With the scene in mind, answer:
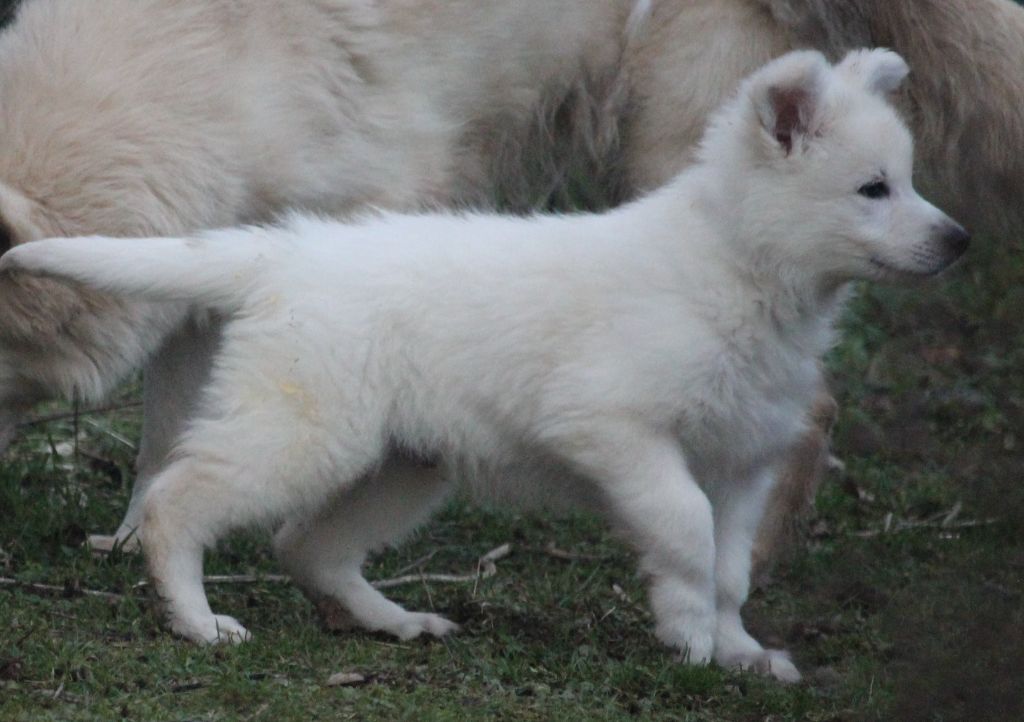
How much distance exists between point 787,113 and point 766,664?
139 cm

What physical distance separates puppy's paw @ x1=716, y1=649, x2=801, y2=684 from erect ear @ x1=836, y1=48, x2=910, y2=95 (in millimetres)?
1469

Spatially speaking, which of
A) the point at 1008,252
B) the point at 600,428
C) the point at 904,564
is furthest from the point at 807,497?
the point at 1008,252

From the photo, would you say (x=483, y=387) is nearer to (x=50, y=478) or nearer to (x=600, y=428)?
(x=600, y=428)

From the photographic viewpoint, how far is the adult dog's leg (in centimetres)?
498

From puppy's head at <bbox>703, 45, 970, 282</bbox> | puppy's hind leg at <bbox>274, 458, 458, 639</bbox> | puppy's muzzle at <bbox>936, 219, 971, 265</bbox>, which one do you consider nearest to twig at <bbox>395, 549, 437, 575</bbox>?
puppy's hind leg at <bbox>274, 458, 458, 639</bbox>

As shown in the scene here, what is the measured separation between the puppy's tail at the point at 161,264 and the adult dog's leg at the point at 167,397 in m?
0.76

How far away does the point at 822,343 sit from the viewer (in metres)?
4.25

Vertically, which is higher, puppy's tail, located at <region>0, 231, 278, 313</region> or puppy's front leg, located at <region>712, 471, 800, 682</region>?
puppy's tail, located at <region>0, 231, 278, 313</region>

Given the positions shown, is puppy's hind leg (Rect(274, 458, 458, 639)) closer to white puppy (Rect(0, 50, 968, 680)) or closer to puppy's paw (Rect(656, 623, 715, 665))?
white puppy (Rect(0, 50, 968, 680))

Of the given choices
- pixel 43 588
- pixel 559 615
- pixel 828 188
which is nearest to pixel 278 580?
pixel 43 588

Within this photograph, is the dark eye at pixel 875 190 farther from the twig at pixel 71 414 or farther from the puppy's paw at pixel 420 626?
the twig at pixel 71 414

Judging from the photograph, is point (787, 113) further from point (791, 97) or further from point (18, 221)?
point (18, 221)

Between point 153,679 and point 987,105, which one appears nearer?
point 153,679

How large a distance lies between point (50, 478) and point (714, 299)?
2704 millimetres
